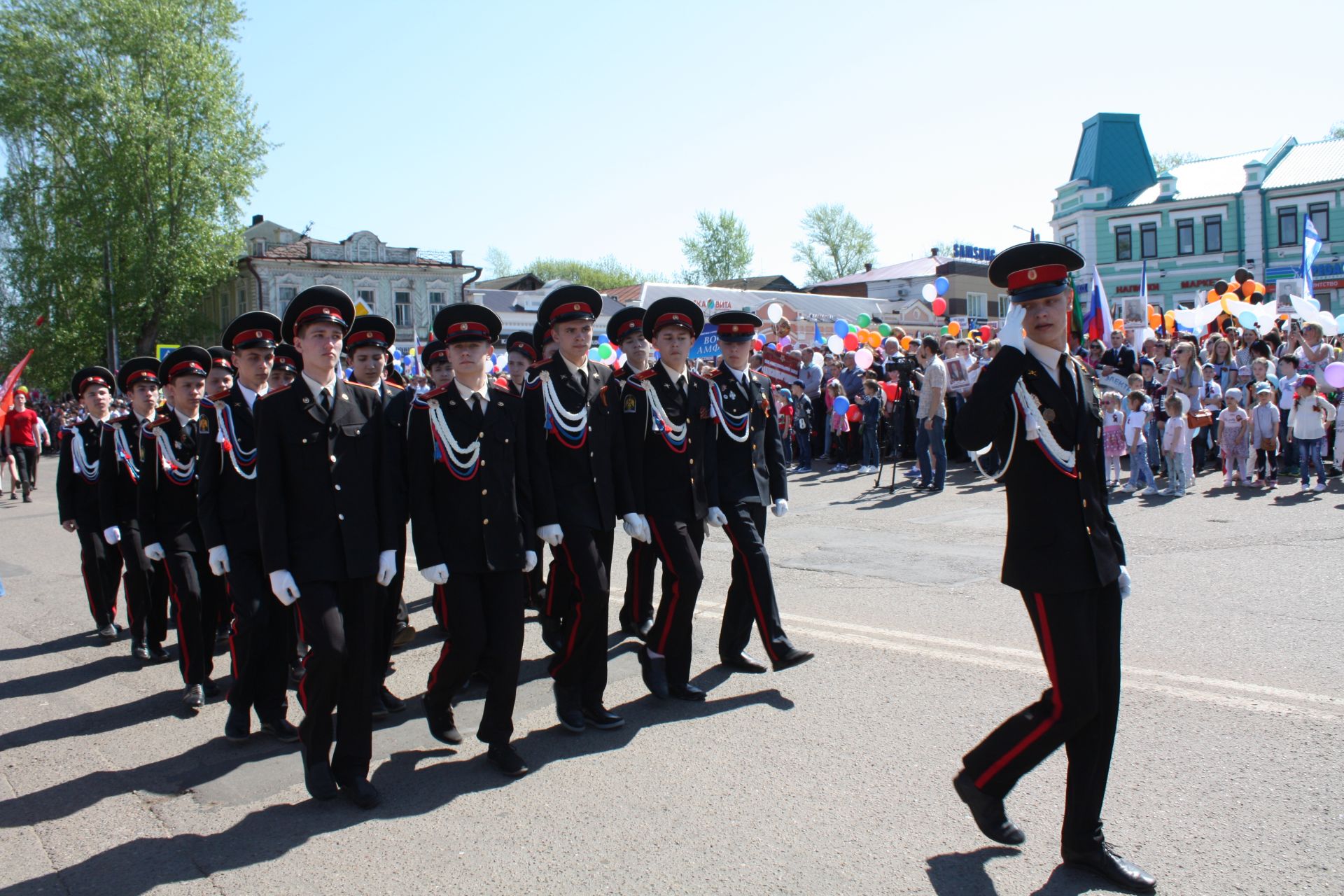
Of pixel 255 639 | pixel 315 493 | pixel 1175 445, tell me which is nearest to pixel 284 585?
pixel 315 493

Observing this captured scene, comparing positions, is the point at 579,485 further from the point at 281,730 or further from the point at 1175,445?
the point at 1175,445

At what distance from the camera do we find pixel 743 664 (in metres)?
6.11

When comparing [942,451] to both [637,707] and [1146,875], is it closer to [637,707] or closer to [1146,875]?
[637,707]

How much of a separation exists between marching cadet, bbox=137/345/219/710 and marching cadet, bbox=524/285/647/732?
2.23 m

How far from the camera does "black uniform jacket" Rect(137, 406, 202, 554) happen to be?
6.47 m

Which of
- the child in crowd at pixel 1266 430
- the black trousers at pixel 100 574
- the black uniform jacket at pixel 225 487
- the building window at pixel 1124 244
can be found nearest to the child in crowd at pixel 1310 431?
the child in crowd at pixel 1266 430

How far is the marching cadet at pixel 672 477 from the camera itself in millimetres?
5680

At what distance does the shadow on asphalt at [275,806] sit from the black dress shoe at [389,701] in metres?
0.68

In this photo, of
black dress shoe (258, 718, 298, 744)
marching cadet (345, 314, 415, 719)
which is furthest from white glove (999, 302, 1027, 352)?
black dress shoe (258, 718, 298, 744)

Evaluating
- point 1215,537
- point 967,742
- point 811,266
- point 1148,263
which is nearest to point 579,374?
point 967,742

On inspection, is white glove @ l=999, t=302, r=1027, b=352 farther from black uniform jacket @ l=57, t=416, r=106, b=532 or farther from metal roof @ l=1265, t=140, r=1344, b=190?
metal roof @ l=1265, t=140, r=1344, b=190

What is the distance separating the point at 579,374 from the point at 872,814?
2777 mm

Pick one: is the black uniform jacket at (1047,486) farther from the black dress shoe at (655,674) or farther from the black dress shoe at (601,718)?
the black dress shoe at (655,674)

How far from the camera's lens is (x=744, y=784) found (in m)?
4.37
